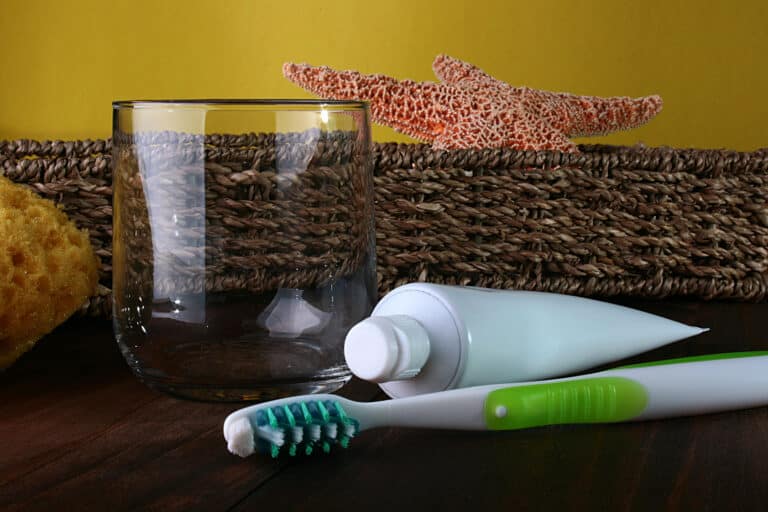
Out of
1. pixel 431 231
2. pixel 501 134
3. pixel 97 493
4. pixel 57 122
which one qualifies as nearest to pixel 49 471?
pixel 97 493

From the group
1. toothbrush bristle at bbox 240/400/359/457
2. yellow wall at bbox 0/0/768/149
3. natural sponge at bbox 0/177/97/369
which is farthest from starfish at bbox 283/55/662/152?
yellow wall at bbox 0/0/768/149

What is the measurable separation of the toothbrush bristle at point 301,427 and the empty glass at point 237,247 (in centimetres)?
6

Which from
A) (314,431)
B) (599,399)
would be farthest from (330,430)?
(599,399)

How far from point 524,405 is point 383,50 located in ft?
4.43

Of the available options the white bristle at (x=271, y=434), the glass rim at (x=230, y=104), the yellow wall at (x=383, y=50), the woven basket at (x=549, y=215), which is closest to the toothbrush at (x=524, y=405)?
the white bristle at (x=271, y=434)

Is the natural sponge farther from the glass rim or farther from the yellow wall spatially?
the yellow wall

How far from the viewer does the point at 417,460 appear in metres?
0.34

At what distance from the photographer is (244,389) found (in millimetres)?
392

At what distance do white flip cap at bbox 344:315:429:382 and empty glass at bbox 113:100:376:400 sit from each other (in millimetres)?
35

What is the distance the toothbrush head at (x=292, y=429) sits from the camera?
0.32m

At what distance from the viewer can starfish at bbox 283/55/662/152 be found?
0.72 meters

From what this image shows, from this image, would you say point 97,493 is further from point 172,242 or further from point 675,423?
point 675,423

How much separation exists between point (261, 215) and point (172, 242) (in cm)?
4

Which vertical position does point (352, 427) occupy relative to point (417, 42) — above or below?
below
